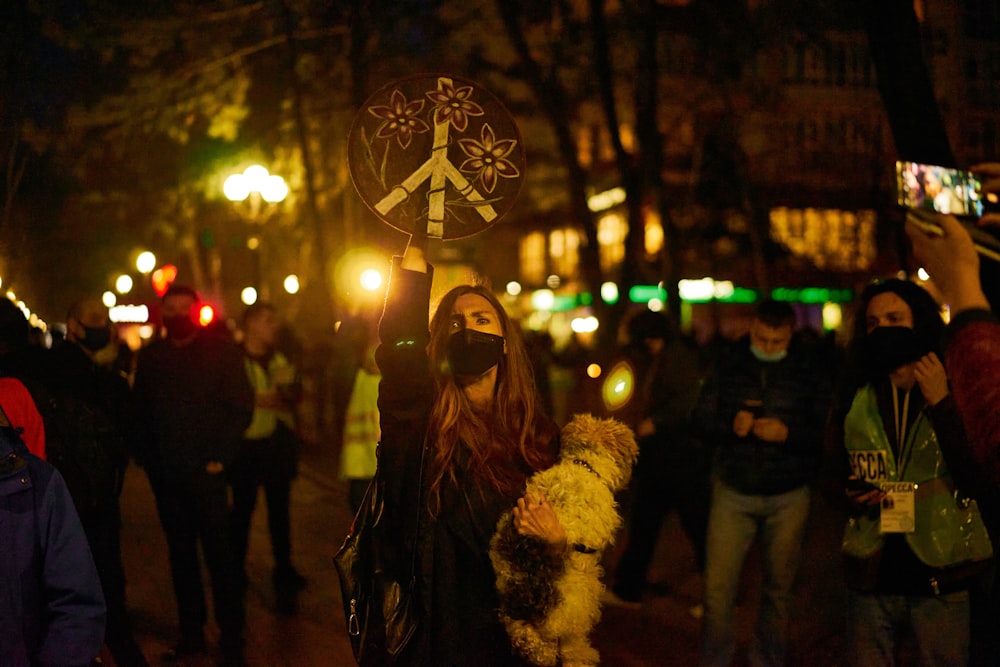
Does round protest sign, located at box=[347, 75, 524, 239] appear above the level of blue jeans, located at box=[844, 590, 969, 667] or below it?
above

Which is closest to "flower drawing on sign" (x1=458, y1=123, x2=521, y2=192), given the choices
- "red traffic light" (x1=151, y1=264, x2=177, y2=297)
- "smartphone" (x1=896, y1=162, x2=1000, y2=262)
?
"smartphone" (x1=896, y1=162, x2=1000, y2=262)

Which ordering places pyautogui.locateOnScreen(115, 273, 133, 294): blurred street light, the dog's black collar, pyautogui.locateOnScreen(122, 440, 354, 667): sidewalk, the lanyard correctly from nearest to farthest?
the dog's black collar, the lanyard, pyautogui.locateOnScreen(122, 440, 354, 667): sidewalk, pyautogui.locateOnScreen(115, 273, 133, 294): blurred street light

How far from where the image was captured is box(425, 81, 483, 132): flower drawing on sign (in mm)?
3799

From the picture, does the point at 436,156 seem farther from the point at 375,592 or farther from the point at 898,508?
the point at 898,508

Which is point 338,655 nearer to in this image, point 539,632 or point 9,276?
point 539,632

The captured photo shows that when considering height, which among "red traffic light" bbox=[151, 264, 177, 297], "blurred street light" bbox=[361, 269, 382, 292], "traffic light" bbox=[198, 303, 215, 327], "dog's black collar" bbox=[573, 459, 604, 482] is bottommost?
"dog's black collar" bbox=[573, 459, 604, 482]

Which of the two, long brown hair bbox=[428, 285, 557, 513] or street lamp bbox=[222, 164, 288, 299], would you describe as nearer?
long brown hair bbox=[428, 285, 557, 513]

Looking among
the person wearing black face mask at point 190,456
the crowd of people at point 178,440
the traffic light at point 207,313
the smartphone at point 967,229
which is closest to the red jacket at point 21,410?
the crowd of people at point 178,440

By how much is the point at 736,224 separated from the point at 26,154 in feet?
86.4

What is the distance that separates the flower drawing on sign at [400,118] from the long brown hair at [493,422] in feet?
1.90

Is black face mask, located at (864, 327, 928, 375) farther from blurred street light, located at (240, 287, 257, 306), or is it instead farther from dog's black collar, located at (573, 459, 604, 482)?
blurred street light, located at (240, 287, 257, 306)

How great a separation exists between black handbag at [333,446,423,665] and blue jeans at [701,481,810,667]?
2.93 meters

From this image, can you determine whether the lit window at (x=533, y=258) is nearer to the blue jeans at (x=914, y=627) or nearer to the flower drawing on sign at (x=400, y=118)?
the blue jeans at (x=914, y=627)

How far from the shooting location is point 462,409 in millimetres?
3527
